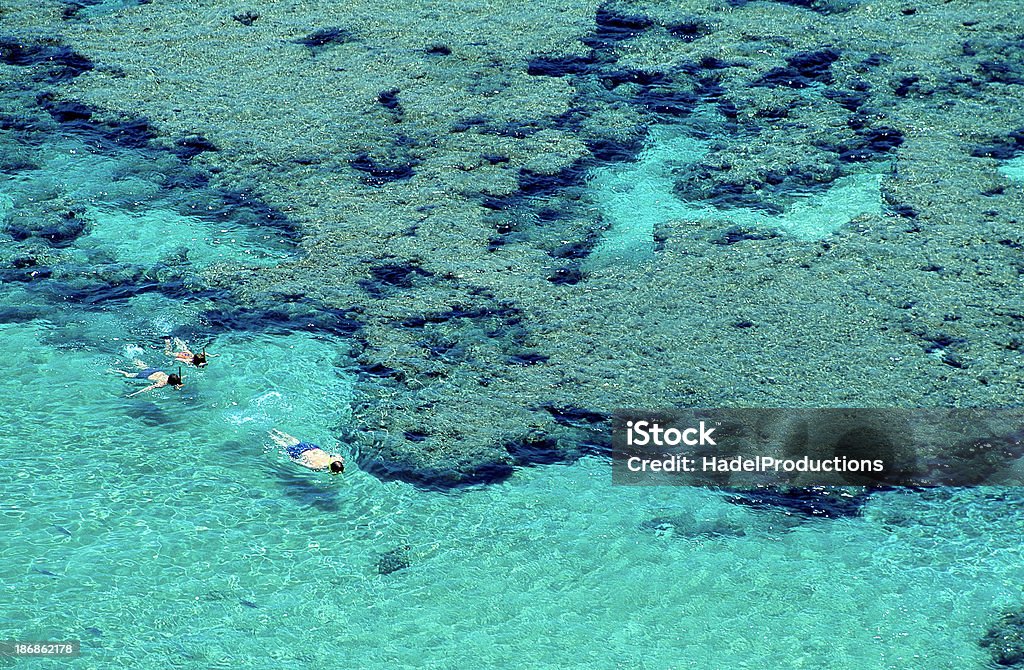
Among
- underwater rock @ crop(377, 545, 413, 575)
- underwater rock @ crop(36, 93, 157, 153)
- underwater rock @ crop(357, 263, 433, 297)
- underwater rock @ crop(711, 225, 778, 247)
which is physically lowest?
underwater rock @ crop(377, 545, 413, 575)

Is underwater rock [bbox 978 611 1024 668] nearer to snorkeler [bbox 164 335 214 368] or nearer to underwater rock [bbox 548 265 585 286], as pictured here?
underwater rock [bbox 548 265 585 286]

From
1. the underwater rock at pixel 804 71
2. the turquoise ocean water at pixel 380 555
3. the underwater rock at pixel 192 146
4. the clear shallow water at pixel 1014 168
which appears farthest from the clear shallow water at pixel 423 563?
the underwater rock at pixel 804 71

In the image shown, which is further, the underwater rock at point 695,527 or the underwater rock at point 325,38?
the underwater rock at point 325,38

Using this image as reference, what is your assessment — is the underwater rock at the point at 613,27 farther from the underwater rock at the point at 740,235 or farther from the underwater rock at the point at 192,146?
the underwater rock at the point at 192,146

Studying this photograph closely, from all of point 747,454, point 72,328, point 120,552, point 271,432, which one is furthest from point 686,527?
point 72,328

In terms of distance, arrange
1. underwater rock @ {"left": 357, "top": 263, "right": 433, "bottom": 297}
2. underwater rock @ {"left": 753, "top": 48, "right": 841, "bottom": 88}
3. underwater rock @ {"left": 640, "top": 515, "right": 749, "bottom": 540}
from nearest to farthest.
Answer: underwater rock @ {"left": 640, "top": 515, "right": 749, "bottom": 540}
underwater rock @ {"left": 357, "top": 263, "right": 433, "bottom": 297}
underwater rock @ {"left": 753, "top": 48, "right": 841, "bottom": 88}

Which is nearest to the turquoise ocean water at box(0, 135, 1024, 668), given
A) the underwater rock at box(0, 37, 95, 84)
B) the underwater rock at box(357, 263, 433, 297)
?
the underwater rock at box(357, 263, 433, 297)

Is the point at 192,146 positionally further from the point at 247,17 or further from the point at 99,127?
the point at 247,17

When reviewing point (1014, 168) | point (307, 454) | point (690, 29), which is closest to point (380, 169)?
point (307, 454)
